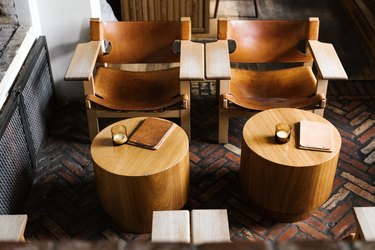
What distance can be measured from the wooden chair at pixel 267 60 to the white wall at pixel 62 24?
939mm

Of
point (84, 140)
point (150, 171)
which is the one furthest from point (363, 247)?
point (84, 140)

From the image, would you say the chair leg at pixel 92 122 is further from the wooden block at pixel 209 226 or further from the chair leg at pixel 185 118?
the wooden block at pixel 209 226

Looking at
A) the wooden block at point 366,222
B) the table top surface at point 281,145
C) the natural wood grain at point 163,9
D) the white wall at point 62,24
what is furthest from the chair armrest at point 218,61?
the natural wood grain at point 163,9

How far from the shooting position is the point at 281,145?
9.12 feet

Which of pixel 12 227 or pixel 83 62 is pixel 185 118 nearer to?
pixel 83 62

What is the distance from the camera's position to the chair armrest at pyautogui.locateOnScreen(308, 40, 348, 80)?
122 inches

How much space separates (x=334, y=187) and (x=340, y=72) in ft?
2.37

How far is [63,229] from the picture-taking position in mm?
2889

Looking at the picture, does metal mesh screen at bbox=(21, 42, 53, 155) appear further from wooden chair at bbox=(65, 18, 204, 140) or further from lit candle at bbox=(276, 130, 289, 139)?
lit candle at bbox=(276, 130, 289, 139)

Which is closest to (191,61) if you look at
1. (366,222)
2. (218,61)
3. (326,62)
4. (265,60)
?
(218,61)

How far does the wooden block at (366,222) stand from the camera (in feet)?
6.54

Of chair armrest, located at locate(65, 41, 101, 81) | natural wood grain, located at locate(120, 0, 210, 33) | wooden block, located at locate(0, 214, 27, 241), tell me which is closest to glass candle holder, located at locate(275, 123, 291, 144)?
chair armrest, located at locate(65, 41, 101, 81)

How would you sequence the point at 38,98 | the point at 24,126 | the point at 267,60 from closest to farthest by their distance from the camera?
1. the point at 24,126
2. the point at 38,98
3. the point at 267,60

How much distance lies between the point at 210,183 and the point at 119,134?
0.71 meters
